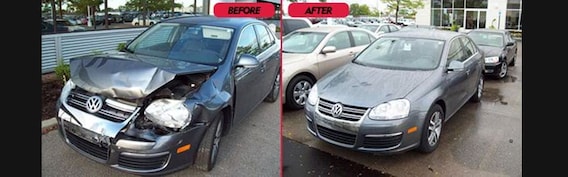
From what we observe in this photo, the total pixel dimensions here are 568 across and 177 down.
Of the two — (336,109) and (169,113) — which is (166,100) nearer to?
(169,113)

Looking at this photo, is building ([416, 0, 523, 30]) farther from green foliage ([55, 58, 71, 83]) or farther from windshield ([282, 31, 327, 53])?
green foliage ([55, 58, 71, 83])

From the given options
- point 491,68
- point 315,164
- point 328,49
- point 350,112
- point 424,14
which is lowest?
point 315,164

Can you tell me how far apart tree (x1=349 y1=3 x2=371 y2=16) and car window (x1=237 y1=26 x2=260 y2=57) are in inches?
25.4

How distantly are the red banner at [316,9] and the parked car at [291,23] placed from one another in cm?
3

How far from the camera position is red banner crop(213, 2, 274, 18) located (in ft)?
4.82

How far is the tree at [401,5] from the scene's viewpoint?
70.2 inches

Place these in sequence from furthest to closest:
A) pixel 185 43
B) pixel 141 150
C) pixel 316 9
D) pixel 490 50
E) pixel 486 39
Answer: pixel 490 50
pixel 486 39
pixel 185 43
pixel 141 150
pixel 316 9

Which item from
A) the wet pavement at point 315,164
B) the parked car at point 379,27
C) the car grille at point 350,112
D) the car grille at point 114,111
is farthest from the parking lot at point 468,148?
the car grille at point 114,111

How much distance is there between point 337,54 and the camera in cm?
188

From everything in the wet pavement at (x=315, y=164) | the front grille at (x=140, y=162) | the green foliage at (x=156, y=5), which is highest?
the green foliage at (x=156, y=5)

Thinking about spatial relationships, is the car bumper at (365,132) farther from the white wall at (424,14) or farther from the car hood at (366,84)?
the white wall at (424,14)

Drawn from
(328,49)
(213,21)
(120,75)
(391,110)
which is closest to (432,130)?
(391,110)

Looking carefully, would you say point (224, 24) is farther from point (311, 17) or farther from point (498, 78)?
point (498, 78)

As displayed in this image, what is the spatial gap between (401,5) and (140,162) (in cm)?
152
